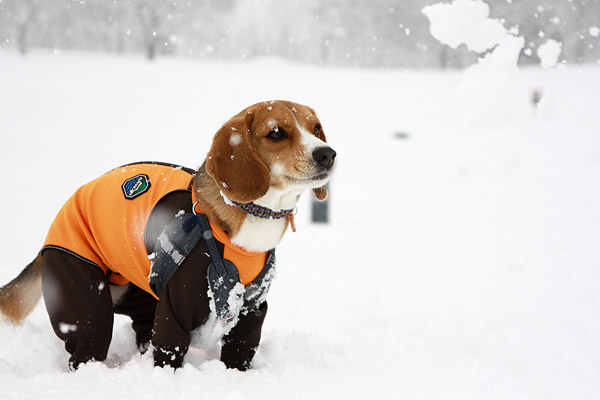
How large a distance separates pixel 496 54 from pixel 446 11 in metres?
0.90

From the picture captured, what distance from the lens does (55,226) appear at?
2.95m

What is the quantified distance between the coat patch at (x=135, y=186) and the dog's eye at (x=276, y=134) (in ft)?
2.67

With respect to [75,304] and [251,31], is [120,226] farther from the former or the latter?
[251,31]

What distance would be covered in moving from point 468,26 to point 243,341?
500 centimetres

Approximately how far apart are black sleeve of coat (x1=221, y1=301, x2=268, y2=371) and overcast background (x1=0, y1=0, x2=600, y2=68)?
2174 cm

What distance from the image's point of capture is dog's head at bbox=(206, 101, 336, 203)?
2.68 m

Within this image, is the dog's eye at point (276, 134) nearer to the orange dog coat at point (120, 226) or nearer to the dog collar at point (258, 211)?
the dog collar at point (258, 211)

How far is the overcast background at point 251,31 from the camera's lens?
25.3 meters

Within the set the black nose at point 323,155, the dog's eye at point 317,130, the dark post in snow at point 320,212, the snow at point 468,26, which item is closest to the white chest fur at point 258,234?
the black nose at point 323,155

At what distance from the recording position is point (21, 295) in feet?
10.3

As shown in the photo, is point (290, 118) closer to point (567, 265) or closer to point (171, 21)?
point (567, 265)

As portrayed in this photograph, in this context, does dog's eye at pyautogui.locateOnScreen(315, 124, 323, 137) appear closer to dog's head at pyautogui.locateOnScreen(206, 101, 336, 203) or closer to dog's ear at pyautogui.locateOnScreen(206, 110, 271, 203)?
dog's head at pyautogui.locateOnScreen(206, 101, 336, 203)

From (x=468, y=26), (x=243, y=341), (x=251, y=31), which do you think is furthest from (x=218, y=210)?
(x=251, y=31)

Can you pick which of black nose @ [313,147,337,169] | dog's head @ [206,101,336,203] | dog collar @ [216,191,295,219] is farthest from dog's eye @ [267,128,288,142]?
dog collar @ [216,191,295,219]
